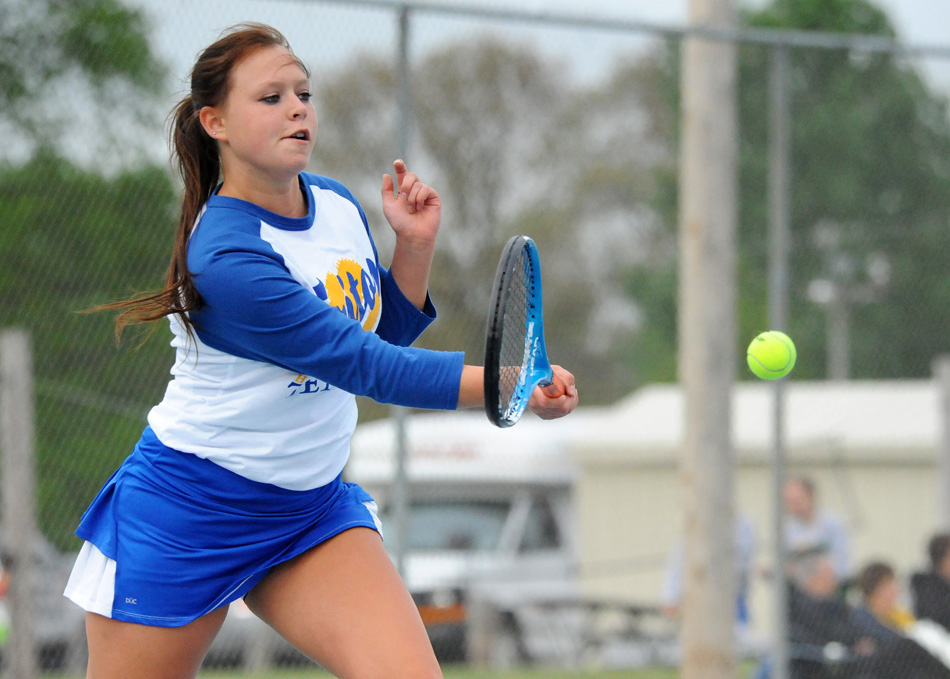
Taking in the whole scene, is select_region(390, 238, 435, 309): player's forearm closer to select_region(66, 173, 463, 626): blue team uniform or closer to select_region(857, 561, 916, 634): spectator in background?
select_region(66, 173, 463, 626): blue team uniform

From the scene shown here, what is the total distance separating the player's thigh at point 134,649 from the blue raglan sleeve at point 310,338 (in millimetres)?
643

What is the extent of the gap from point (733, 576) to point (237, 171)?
3889mm

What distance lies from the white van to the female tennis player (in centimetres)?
327

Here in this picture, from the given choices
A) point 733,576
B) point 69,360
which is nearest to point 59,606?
point 69,360

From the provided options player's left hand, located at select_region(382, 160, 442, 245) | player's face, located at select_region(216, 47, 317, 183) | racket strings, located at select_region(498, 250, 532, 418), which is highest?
player's face, located at select_region(216, 47, 317, 183)

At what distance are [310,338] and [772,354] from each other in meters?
1.59

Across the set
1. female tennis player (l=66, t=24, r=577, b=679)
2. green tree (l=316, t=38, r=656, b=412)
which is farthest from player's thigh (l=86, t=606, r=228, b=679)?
green tree (l=316, t=38, r=656, b=412)

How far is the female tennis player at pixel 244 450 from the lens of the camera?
242 centimetres

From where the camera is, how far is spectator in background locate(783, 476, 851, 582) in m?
8.21

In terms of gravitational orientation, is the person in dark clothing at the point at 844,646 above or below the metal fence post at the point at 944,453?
below

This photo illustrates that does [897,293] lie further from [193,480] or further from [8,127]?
[193,480]

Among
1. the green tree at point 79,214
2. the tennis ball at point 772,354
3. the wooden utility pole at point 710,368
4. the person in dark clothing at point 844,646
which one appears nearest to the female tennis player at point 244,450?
the tennis ball at point 772,354

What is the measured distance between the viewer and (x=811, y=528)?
8.34 metres

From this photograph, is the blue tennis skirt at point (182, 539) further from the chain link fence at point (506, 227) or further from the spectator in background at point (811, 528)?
the spectator in background at point (811, 528)
